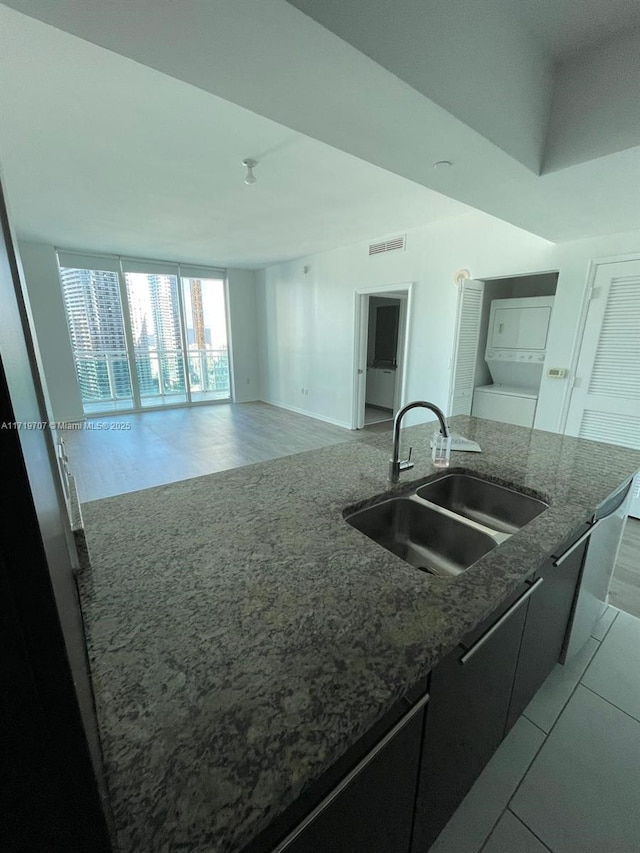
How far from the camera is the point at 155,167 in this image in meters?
2.54

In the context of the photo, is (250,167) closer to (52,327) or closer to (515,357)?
(515,357)

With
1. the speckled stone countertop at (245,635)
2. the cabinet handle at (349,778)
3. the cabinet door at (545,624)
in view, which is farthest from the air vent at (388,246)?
the cabinet handle at (349,778)

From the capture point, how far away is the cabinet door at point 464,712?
77 centimetres

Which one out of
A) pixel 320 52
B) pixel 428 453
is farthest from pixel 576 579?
pixel 320 52

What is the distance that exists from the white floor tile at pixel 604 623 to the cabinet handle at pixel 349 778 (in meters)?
1.70

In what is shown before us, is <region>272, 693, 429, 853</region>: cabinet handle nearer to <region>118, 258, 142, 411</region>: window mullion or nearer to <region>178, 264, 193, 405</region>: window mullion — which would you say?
<region>118, 258, 142, 411</region>: window mullion

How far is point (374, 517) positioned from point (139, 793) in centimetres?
96

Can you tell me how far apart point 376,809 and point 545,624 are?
885mm

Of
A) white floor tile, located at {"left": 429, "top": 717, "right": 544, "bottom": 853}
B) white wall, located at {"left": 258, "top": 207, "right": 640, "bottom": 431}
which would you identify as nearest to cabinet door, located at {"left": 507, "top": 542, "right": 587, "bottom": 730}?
white floor tile, located at {"left": 429, "top": 717, "right": 544, "bottom": 853}

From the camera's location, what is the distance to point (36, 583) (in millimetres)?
246

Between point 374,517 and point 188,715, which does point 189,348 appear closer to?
point 374,517

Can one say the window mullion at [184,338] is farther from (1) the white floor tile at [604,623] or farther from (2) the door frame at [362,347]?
(1) the white floor tile at [604,623]

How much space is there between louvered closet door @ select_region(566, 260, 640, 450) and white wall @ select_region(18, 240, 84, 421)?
667 centimetres

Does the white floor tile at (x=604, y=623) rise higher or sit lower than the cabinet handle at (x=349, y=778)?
lower
